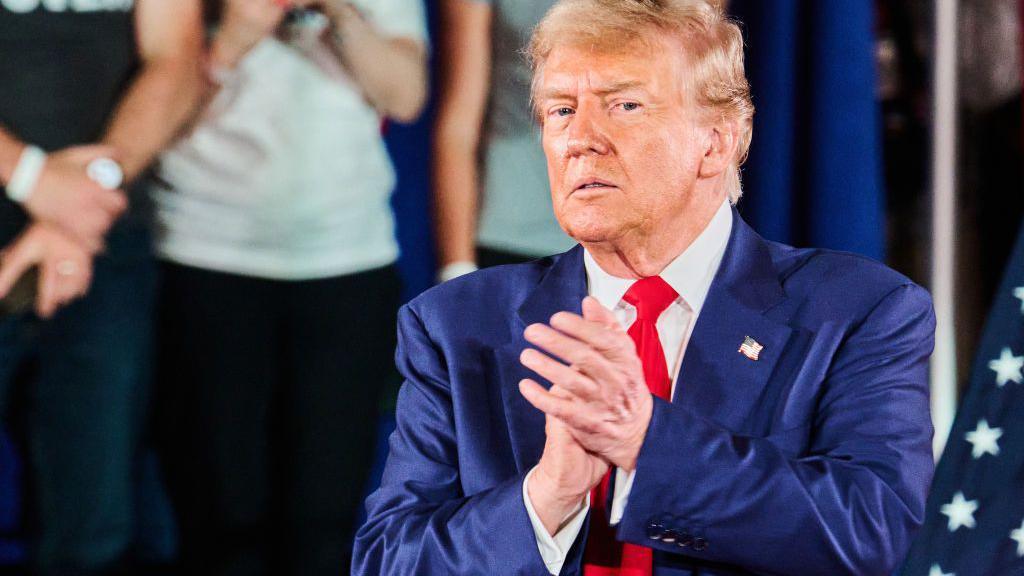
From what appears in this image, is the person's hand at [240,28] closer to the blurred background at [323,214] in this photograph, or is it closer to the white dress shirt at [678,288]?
the blurred background at [323,214]

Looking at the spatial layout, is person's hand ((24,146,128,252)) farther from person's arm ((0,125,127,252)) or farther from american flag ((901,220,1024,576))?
american flag ((901,220,1024,576))

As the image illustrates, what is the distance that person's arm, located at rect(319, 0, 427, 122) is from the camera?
9.59 feet

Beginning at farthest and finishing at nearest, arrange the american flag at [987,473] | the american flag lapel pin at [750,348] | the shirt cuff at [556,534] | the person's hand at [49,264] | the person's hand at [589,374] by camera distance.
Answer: the person's hand at [49,264], the american flag at [987,473], the american flag lapel pin at [750,348], the shirt cuff at [556,534], the person's hand at [589,374]

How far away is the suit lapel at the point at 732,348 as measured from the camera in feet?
4.37

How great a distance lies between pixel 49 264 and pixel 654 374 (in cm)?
185

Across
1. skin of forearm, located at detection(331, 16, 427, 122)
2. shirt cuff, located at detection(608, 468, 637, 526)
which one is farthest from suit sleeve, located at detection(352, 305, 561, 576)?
skin of forearm, located at detection(331, 16, 427, 122)

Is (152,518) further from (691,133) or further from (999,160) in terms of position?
(999,160)

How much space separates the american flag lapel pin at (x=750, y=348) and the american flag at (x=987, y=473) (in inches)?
24.3

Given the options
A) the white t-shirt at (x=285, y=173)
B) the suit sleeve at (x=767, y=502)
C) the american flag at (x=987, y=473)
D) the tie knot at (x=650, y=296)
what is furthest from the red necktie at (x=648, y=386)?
the white t-shirt at (x=285, y=173)

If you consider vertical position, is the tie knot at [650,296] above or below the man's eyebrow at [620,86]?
below

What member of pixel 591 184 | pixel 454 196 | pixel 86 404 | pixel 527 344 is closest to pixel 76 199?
pixel 86 404

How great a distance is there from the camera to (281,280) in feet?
9.55

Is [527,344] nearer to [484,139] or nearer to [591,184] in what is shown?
[591,184]

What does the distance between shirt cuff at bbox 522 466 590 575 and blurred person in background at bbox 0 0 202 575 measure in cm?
182
